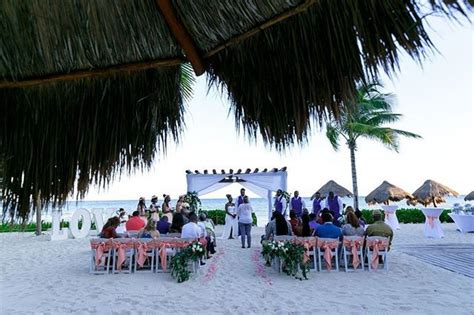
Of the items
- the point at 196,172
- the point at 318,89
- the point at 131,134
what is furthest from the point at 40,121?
the point at 196,172

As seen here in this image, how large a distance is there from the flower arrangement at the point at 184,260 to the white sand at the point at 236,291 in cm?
19

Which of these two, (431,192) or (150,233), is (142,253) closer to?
(150,233)

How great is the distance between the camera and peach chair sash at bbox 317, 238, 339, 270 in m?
7.78

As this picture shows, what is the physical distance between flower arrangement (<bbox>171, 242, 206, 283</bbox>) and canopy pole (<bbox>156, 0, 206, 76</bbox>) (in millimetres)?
5994

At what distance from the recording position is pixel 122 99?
1.83 meters

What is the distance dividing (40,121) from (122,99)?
0.39 meters

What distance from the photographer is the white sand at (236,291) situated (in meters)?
5.34

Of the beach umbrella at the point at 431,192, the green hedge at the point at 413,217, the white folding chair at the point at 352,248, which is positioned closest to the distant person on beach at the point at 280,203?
the white folding chair at the point at 352,248

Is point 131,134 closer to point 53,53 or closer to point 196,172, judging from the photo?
point 53,53

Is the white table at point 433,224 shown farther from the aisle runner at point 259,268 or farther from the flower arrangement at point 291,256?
the flower arrangement at point 291,256

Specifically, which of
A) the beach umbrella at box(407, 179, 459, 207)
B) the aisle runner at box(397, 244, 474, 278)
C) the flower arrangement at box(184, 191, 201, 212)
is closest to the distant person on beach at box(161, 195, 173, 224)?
the flower arrangement at box(184, 191, 201, 212)

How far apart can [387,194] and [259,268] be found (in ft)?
50.3

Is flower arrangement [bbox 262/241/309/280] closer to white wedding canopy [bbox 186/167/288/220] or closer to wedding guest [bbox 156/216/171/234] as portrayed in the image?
wedding guest [bbox 156/216/171/234]

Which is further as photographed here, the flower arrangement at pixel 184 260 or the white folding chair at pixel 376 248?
the white folding chair at pixel 376 248
